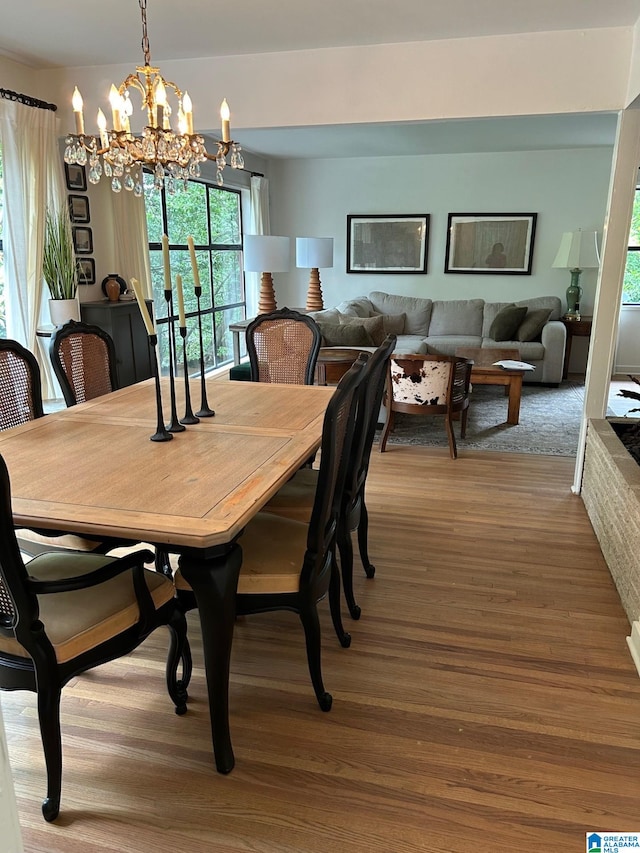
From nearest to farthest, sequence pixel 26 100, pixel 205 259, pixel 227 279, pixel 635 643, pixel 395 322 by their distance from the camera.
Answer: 1. pixel 635 643
2. pixel 26 100
3. pixel 205 259
4. pixel 395 322
5. pixel 227 279

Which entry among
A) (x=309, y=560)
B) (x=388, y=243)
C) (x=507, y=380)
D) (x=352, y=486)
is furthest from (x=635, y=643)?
(x=388, y=243)

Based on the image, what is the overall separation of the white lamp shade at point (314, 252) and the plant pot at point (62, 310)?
3113mm

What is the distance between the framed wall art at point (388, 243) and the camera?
7812 millimetres

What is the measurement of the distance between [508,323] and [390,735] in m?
5.63

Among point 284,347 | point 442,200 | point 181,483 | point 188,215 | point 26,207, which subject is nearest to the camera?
point 181,483

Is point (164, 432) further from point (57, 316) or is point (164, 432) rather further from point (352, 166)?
point (352, 166)

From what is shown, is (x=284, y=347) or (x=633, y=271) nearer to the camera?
Answer: (x=284, y=347)

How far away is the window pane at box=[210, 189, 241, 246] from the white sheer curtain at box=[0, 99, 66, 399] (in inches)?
118

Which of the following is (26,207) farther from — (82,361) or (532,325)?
(532,325)

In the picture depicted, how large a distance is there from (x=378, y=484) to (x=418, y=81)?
2.35 m

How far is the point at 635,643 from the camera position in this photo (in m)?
2.22

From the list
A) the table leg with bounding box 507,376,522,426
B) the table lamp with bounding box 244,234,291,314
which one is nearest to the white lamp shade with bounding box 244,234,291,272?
the table lamp with bounding box 244,234,291,314

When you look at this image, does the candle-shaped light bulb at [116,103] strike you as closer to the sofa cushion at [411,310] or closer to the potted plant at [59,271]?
the potted plant at [59,271]

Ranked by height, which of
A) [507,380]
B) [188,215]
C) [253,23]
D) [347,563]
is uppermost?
[253,23]
